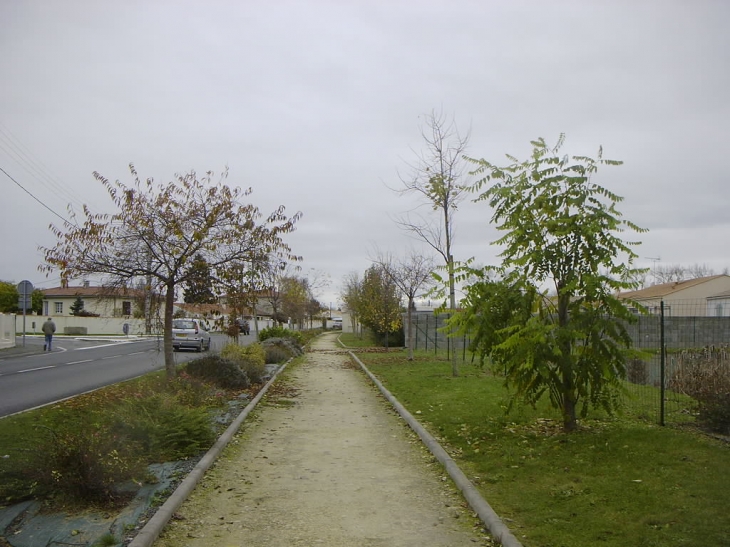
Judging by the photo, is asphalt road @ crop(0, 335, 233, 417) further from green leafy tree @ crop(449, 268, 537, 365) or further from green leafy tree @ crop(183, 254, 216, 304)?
green leafy tree @ crop(449, 268, 537, 365)

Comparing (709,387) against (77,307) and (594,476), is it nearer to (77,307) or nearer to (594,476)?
(594,476)

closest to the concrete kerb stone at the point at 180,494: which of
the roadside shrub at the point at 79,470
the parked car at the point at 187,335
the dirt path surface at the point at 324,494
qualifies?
the dirt path surface at the point at 324,494

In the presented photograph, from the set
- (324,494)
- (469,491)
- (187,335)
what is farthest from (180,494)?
(187,335)

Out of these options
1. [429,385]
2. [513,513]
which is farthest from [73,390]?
[513,513]

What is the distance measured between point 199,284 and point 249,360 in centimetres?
476

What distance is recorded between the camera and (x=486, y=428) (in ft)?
32.2

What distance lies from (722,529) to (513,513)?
165cm

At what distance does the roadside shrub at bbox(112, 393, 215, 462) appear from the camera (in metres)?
7.77

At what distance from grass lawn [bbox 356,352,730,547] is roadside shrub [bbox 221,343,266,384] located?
6684 millimetres

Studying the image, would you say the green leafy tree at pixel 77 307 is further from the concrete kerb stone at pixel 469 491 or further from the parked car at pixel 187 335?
the concrete kerb stone at pixel 469 491

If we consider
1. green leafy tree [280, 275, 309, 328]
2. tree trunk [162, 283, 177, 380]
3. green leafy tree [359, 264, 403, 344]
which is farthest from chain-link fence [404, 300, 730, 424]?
green leafy tree [280, 275, 309, 328]

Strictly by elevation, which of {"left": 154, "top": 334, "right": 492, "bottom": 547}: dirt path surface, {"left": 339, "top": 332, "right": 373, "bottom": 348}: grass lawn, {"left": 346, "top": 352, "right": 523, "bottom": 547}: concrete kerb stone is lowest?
{"left": 339, "top": 332, "right": 373, "bottom": 348}: grass lawn

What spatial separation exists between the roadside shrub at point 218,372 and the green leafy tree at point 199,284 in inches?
66.7

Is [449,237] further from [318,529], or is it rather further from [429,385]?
[318,529]
